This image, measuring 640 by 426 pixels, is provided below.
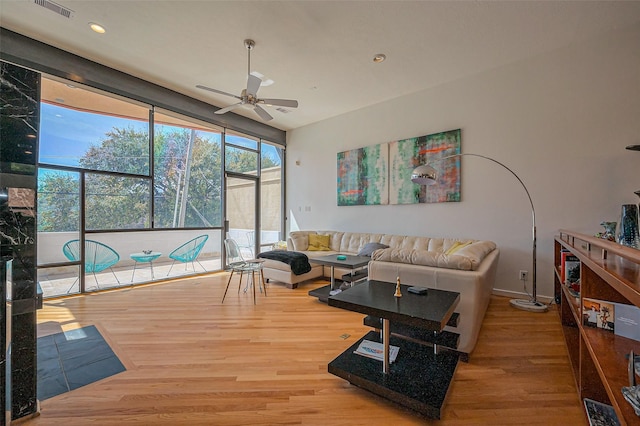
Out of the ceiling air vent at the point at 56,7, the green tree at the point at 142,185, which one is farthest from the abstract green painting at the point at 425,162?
the ceiling air vent at the point at 56,7

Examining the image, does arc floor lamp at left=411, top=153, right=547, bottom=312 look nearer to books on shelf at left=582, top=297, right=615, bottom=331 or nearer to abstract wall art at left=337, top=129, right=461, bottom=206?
abstract wall art at left=337, top=129, right=461, bottom=206

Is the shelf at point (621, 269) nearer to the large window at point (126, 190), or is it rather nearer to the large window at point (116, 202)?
the large window at point (126, 190)

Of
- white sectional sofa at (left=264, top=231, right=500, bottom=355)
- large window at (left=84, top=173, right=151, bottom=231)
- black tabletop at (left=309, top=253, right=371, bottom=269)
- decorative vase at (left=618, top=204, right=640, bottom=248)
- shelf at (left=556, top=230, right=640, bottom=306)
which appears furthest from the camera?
large window at (left=84, top=173, right=151, bottom=231)

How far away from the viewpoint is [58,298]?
361 centimetres

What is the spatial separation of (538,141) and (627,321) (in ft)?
9.80

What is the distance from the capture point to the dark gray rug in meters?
1.88

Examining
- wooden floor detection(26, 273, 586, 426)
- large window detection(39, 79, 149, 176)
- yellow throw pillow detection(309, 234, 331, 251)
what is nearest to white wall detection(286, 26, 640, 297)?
wooden floor detection(26, 273, 586, 426)

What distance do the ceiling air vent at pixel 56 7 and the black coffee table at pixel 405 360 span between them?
12.7ft

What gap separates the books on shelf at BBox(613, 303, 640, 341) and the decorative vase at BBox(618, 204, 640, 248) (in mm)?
613

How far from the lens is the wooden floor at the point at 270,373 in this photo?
5.14 feet

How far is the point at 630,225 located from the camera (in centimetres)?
173

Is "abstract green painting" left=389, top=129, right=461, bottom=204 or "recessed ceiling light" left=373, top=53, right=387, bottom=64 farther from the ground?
"recessed ceiling light" left=373, top=53, right=387, bottom=64

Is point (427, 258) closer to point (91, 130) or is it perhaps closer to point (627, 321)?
point (627, 321)

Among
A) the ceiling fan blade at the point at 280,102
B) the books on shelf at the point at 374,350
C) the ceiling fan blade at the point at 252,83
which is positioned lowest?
the books on shelf at the point at 374,350
